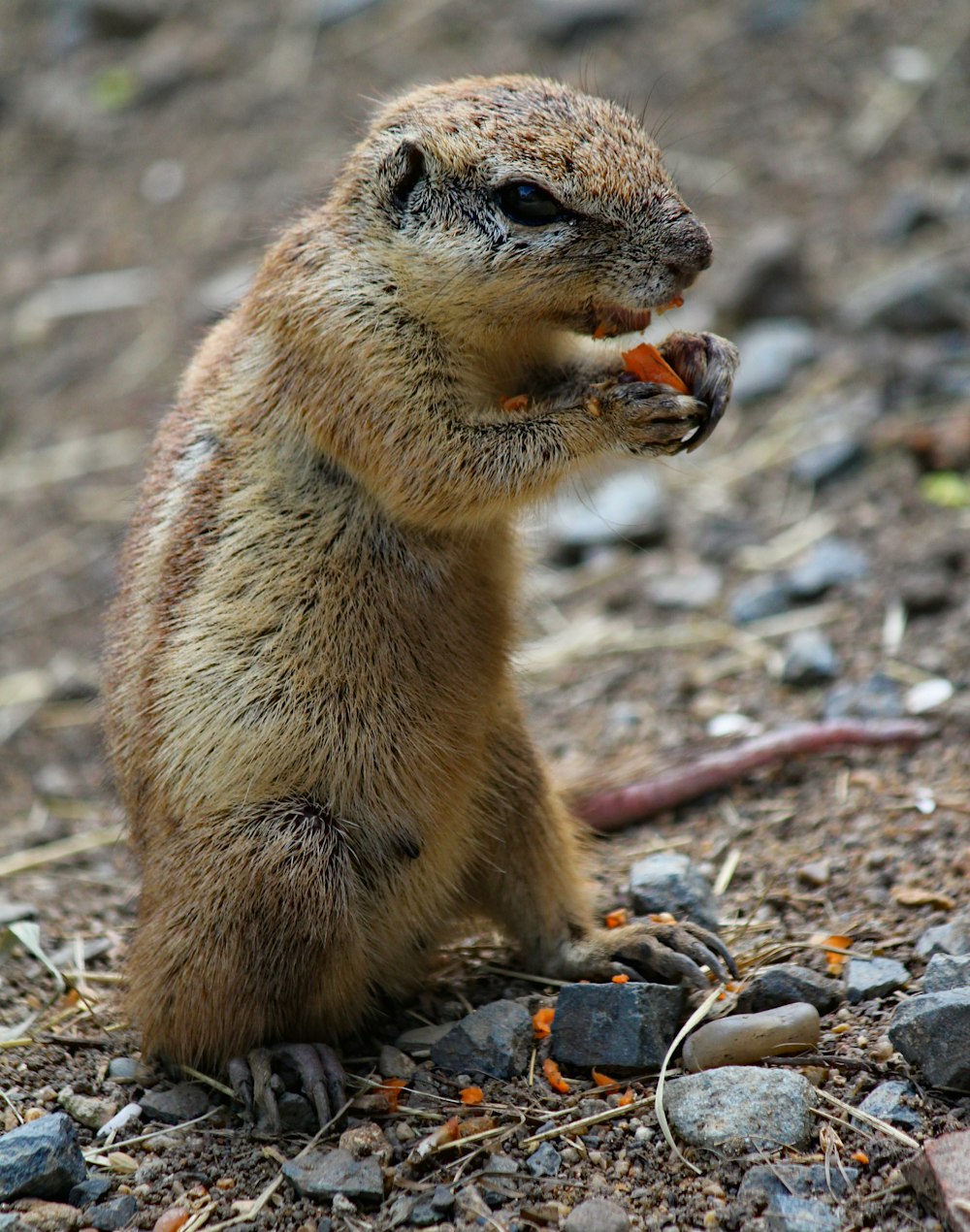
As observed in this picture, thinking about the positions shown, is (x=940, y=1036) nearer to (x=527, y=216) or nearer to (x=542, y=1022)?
(x=542, y=1022)

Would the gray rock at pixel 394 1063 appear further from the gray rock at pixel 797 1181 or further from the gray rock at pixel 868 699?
the gray rock at pixel 868 699

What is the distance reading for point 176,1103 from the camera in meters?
4.01

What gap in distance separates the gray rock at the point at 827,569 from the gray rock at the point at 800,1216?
380 cm

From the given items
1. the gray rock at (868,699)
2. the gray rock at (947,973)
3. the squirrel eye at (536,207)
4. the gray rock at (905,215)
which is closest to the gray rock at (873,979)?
the gray rock at (947,973)

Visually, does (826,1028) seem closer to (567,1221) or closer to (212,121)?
(567,1221)

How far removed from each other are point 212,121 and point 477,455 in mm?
8782

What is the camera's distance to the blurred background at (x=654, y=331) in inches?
252

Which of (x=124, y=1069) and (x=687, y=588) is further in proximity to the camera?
(x=687, y=588)

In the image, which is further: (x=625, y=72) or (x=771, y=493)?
(x=625, y=72)

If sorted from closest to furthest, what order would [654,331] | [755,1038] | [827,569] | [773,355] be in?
1. [755,1038]
2. [827,569]
3. [654,331]
4. [773,355]

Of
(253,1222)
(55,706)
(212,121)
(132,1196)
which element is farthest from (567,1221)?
(212,121)

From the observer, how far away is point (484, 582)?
443 centimetres

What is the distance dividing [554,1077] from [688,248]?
2.39 meters

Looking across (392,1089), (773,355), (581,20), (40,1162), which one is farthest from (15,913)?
(581,20)
